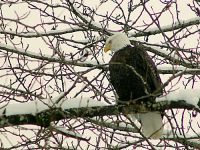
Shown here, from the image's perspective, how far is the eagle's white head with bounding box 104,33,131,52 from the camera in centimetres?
459

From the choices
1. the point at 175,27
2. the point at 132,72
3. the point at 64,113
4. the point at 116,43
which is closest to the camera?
the point at 64,113

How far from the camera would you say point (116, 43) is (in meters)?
→ 4.61

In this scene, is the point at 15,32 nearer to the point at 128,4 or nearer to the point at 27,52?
the point at 27,52

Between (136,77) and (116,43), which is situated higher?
(116,43)

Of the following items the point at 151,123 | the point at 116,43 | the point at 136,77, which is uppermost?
the point at 116,43

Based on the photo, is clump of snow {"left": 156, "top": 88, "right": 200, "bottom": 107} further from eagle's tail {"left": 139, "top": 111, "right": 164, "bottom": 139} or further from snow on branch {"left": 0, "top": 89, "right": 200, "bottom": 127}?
eagle's tail {"left": 139, "top": 111, "right": 164, "bottom": 139}

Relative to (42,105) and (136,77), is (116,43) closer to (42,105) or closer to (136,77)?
(136,77)

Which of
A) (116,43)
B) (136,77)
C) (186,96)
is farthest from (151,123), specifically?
(186,96)

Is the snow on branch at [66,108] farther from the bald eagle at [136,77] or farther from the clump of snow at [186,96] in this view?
the bald eagle at [136,77]

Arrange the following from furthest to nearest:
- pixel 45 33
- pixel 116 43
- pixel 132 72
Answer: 1. pixel 45 33
2. pixel 116 43
3. pixel 132 72

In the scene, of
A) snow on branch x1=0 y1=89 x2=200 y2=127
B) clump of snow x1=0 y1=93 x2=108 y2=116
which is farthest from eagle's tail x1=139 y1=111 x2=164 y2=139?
clump of snow x1=0 y1=93 x2=108 y2=116

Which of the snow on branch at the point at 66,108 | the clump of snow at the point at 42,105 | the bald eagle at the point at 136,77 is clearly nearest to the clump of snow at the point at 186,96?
the snow on branch at the point at 66,108

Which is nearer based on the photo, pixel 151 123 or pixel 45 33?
pixel 151 123

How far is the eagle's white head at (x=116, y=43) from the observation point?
15.1 feet
